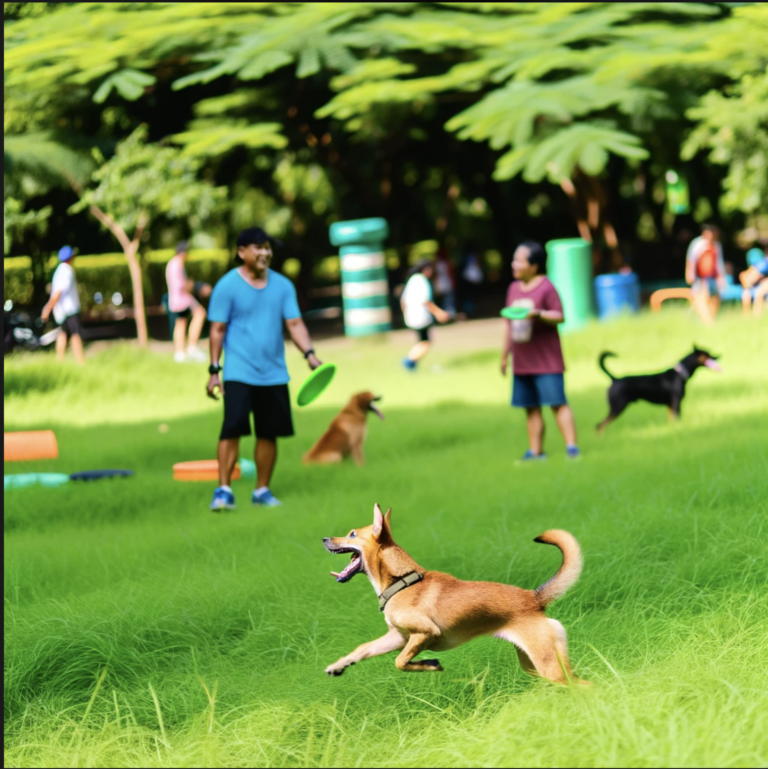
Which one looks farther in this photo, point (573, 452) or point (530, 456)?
point (530, 456)

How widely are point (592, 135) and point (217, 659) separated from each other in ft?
44.6

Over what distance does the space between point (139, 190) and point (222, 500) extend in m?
11.9

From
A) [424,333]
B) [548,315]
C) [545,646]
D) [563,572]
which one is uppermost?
[563,572]

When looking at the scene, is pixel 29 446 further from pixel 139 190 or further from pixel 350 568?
pixel 139 190

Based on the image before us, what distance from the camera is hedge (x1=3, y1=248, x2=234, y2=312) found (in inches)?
922

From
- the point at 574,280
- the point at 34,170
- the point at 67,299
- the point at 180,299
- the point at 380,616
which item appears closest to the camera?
the point at 380,616

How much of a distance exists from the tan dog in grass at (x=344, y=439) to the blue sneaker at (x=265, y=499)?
4.56ft

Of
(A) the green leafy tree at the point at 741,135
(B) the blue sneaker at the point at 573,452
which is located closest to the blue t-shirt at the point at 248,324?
(B) the blue sneaker at the point at 573,452

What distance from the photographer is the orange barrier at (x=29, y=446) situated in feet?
32.5

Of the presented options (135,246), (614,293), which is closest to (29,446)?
(135,246)

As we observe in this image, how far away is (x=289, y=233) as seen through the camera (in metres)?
28.2

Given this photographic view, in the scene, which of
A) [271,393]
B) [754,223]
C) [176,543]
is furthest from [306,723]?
[754,223]

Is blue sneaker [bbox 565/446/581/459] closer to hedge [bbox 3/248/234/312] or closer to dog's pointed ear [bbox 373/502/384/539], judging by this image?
dog's pointed ear [bbox 373/502/384/539]

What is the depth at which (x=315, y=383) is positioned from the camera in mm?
6887
